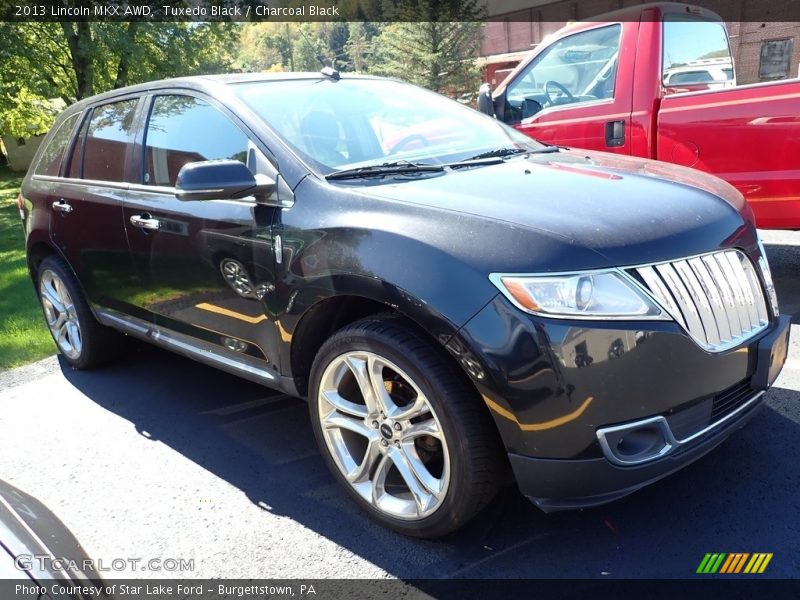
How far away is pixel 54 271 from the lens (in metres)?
4.45

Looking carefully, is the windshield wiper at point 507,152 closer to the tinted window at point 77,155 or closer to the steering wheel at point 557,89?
the steering wheel at point 557,89

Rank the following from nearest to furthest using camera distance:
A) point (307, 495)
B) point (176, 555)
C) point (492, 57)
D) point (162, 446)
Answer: point (176, 555)
point (307, 495)
point (162, 446)
point (492, 57)

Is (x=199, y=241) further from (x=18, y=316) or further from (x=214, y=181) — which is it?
(x=18, y=316)

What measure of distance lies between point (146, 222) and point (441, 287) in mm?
1920

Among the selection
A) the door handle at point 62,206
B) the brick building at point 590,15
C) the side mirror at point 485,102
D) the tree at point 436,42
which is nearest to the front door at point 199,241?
the door handle at point 62,206

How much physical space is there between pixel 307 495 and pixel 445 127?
6.43 ft

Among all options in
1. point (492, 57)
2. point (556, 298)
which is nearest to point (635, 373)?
point (556, 298)

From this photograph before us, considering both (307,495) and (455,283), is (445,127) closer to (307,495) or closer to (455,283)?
(455,283)

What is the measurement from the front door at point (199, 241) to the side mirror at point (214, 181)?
0.50 ft

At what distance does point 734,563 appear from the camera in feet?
7.39

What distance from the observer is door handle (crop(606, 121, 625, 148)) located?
5.02 m

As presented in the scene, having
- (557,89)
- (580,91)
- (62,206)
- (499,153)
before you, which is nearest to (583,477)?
(499,153)

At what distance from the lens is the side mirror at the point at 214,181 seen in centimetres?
265

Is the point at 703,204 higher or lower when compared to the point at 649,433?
higher
